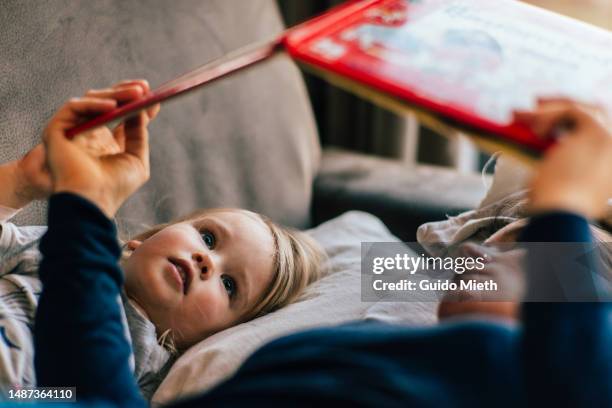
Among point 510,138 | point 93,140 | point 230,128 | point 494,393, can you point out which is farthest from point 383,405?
point 230,128

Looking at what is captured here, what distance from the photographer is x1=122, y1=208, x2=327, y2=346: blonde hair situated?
3.10 ft

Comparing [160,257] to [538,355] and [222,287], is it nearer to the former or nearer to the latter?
[222,287]

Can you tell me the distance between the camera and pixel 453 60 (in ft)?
1.94

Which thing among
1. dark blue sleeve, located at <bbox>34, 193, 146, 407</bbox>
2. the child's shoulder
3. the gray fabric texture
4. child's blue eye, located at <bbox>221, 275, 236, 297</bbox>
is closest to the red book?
dark blue sleeve, located at <bbox>34, 193, 146, 407</bbox>

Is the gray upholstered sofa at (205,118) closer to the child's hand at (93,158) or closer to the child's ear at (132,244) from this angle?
the child's ear at (132,244)

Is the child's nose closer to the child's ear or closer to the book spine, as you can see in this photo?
the child's ear

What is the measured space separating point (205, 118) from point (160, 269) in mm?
332

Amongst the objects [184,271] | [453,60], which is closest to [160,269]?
[184,271]

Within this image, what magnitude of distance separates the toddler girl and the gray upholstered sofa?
0.24 feet

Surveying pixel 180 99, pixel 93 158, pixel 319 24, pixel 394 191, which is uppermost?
pixel 319 24

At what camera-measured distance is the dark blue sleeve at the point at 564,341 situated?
0.49 metres

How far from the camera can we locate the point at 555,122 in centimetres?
51

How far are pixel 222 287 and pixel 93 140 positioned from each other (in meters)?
0.29

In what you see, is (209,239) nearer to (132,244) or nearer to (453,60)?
(132,244)
